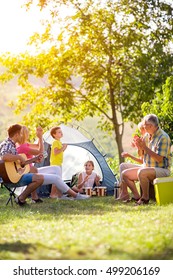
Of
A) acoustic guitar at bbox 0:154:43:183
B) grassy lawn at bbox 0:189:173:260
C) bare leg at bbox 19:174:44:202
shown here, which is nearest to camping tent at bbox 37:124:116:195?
bare leg at bbox 19:174:44:202

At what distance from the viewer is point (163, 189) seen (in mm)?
8742

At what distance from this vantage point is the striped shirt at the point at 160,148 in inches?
349

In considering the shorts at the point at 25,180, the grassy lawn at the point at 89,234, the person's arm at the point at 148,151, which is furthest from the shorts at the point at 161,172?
the shorts at the point at 25,180

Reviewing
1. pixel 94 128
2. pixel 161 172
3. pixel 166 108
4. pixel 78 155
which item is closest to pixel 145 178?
pixel 161 172

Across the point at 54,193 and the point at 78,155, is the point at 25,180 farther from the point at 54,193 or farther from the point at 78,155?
the point at 78,155

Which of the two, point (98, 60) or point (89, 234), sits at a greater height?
point (98, 60)

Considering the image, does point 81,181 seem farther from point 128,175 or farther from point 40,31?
point 40,31

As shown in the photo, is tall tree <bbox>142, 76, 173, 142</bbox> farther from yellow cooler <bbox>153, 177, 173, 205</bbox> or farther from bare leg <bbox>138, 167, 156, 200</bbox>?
yellow cooler <bbox>153, 177, 173, 205</bbox>

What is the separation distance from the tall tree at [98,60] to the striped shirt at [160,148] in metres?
13.6

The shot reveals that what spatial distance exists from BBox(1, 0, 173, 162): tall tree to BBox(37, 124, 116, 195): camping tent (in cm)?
962

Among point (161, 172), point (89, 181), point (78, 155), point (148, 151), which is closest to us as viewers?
point (148, 151)

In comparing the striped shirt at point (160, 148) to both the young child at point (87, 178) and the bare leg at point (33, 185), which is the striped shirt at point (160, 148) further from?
the young child at point (87, 178)

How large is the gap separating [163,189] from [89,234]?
3.34 metres

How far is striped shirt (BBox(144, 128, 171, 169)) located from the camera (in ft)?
29.1
